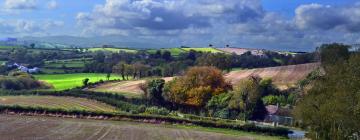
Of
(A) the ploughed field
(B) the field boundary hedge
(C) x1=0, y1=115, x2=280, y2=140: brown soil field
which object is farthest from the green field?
(C) x1=0, y1=115, x2=280, y2=140: brown soil field

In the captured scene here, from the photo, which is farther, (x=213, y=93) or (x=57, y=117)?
(x=213, y=93)

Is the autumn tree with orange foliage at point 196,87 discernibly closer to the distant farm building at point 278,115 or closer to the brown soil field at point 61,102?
the distant farm building at point 278,115

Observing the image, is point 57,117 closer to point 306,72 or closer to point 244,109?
point 244,109

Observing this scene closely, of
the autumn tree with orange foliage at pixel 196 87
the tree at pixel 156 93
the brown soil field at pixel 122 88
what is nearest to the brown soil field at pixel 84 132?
the autumn tree with orange foliage at pixel 196 87

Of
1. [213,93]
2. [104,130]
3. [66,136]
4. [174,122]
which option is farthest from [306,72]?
[66,136]

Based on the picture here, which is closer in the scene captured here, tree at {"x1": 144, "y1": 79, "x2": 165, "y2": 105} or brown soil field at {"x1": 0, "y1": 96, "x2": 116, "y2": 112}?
brown soil field at {"x1": 0, "y1": 96, "x2": 116, "y2": 112}

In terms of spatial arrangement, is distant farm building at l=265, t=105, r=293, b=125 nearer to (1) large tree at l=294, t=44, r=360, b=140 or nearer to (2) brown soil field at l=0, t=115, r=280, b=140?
(2) brown soil field at l=0, t=115, r=280, b=140
